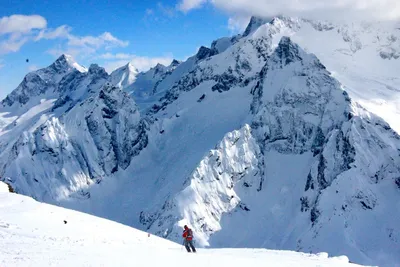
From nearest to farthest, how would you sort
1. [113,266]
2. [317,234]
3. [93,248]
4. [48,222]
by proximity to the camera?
[113,266]
[93,248]
[48,222]
[317,234]

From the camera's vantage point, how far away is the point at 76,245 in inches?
1495

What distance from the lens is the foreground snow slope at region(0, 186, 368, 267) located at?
32.5 m

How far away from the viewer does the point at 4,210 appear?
48750 mm

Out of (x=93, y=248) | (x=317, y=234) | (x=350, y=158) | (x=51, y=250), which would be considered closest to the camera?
(x=51, y=250)

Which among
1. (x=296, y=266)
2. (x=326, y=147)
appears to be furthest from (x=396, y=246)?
(x=296, y=266)

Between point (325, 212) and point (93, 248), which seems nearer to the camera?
point (93, 248)

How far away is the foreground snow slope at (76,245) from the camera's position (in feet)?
107

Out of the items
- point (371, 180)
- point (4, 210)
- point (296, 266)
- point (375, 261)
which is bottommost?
point (375, 261)

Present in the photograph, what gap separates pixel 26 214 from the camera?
47.7m

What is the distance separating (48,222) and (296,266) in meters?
25.0

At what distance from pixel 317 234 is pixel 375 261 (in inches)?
987

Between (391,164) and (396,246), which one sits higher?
(391,164)

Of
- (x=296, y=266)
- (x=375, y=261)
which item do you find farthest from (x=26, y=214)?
(x=375, y=261)

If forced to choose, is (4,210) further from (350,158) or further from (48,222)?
(350,158)
